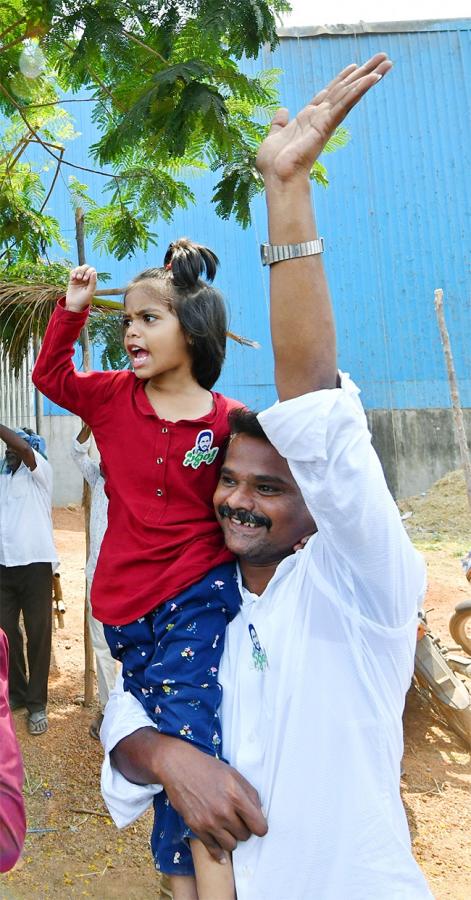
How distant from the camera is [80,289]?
185 cm

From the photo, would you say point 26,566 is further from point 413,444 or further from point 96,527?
point 413,444

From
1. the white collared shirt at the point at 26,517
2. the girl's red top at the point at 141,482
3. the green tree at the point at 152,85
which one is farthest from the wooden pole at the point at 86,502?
the girl's red top at the point at 141,482

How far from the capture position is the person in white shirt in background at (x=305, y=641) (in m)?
1.19

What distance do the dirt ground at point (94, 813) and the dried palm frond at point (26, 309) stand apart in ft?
8.65

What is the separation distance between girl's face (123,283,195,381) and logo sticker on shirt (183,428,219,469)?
0.71 feet

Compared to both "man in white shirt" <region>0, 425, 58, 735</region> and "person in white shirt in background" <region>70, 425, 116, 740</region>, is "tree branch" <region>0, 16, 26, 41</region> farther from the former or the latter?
"man in white shirt" <region>0, 425, 58, 735</region>

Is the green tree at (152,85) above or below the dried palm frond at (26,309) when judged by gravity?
Answer: above

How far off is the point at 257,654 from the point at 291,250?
0.79 meters

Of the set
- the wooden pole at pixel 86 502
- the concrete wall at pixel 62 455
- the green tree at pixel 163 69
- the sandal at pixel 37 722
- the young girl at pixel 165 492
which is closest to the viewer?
the young girl at pixel 165 492

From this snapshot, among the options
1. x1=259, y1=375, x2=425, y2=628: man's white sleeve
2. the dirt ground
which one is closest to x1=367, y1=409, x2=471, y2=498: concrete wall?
the dirt ground

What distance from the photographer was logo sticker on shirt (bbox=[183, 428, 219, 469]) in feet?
6.10

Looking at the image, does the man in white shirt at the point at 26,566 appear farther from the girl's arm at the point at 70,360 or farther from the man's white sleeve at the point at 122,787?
the man's white sleeve at the point at 122,787

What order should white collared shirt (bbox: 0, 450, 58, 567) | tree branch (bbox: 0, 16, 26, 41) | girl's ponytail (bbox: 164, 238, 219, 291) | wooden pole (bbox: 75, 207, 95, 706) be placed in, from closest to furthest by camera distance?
1. girl's ponytail (bbox: 164, 238, 219, 291)
2. tree branch (bbox: 0, 16, 26, 41)
3. wooden pole (bbox: 75, 207, 95, 706)
4. white collared shirt (bbox: 0, 450, 58, 567)

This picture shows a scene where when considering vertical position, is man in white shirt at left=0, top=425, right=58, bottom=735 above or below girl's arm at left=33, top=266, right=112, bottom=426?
below
